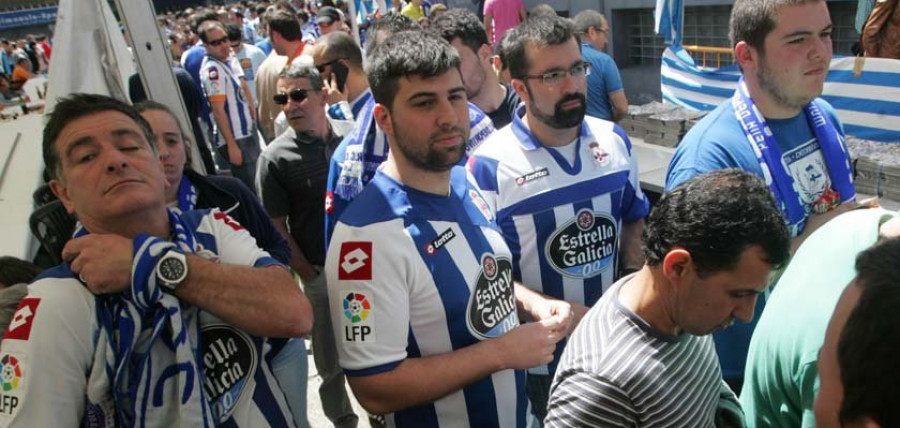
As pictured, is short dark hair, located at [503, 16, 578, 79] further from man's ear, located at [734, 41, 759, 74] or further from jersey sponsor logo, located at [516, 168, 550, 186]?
man's ear, located at [734, 41, 759, 74]

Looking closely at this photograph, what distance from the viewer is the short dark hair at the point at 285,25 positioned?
17.6 feet

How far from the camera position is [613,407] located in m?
1.45

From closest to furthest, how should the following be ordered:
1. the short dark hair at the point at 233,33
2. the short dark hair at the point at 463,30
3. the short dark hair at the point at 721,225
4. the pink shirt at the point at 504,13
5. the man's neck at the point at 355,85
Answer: the short dark hair at the point at 721,225 < the short dark hair at the point at 463,30 < the man's neck at the point at 355,85 < the pink shirt at the point at 504,13 < the short dark hair at the point at 233,33

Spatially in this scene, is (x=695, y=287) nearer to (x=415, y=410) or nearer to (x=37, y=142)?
(x=415, y=410)

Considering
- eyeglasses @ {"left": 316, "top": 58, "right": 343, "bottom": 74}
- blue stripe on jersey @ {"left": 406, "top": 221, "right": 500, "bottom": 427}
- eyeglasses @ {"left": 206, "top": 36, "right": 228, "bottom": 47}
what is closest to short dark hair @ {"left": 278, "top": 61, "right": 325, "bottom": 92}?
eyeglasses @ {"left": 316, "top": 58, "right": 343, "bottom": 74}

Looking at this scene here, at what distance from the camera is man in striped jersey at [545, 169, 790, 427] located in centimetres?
147

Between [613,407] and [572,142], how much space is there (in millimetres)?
1363

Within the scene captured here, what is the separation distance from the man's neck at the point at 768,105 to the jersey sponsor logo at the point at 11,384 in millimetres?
2551

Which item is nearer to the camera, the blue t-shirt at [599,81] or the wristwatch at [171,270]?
the wristwatch at [171,270]

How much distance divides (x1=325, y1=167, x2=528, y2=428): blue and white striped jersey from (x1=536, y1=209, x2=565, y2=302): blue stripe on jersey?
37 centimetres

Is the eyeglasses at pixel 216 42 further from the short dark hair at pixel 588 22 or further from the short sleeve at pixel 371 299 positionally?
the short sleeve at pixel 371 299

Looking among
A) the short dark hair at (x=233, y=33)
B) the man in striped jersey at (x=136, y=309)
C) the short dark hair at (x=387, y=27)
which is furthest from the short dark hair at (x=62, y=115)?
the short dark hair at (x=233, y=33)

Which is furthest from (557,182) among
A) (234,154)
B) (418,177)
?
(234,154)

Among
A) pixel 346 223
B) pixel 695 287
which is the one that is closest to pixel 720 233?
pixel 695 287
